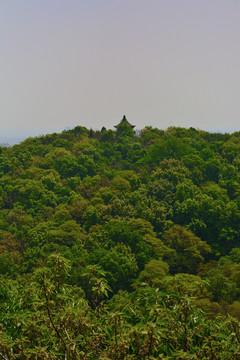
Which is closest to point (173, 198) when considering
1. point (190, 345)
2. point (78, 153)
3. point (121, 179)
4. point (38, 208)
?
point (121, 179)

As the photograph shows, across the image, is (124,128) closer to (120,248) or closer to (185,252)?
(185,252)

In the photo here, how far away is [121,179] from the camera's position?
54.3 meters

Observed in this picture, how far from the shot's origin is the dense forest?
6.99m

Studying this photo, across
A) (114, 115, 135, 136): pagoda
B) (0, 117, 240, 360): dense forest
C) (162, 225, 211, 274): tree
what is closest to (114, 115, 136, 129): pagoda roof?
(114, 115, 135, 136): pagoda

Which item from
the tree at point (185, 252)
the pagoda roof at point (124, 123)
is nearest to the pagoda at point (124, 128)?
the pagoda roof at point (124, 123)

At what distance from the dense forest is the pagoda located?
186cm

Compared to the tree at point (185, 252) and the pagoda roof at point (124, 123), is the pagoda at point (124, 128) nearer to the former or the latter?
the pagoda roof at point (124, 123)

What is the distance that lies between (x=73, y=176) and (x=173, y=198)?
19.1 m

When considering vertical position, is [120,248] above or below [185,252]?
above

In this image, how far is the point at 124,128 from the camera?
270ft

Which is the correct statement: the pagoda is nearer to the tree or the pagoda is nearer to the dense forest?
the dense forest

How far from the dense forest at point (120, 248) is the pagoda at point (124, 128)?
1.86m

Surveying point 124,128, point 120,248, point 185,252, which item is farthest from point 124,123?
point 120,248

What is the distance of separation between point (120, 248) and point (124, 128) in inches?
1903
